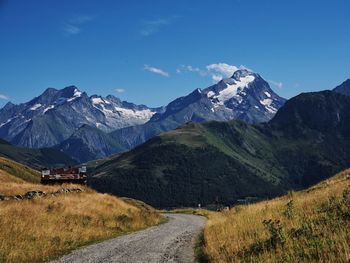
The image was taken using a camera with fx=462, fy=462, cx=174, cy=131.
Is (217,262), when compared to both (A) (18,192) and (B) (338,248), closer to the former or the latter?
(B) (338,248)

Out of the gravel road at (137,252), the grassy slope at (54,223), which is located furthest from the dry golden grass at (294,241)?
the grassy slope at (54,223)

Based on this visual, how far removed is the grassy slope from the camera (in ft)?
77.9

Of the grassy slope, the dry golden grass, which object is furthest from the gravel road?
the dry golden grass

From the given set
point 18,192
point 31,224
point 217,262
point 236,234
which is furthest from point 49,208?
point 217,262

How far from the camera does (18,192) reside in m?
40.7

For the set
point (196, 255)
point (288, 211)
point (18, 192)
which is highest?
point (18, 192)

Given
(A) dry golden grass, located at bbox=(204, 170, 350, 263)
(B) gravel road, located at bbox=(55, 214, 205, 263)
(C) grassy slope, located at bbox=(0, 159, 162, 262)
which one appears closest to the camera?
(A) dry golden grass, located at bbox=(204, 170, 350, 263)

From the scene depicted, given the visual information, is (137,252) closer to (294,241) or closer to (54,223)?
(54,223)

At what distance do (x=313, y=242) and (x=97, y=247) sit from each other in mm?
15317

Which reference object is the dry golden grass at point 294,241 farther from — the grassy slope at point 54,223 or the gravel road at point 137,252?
the grassy slope at point 54,223

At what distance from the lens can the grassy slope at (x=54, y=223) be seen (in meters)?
23.8

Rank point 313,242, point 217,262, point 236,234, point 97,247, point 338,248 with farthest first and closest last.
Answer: point 97,247 < point 236,234 < point 217,262 < point 313,242 < point 338,248

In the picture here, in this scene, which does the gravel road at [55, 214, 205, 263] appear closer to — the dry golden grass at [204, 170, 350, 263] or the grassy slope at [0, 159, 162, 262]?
the grassy slope at [0, 159, 162, 262]

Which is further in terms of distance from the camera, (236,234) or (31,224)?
(31,224)
